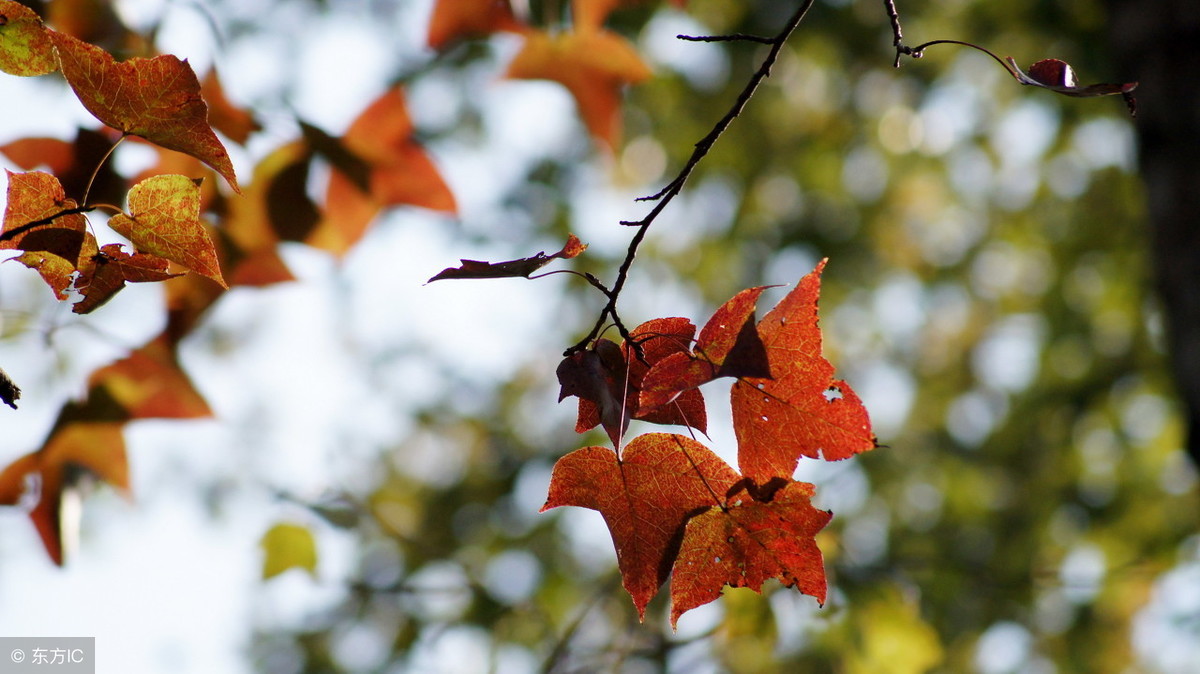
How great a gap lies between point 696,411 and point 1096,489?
9.60ft

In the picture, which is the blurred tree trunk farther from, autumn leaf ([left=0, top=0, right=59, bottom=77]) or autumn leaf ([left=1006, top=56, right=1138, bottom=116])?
autumn leaf ([left=0, top=0, right=59, bottom=77])

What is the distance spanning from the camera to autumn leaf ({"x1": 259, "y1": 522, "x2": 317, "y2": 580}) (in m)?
1.20

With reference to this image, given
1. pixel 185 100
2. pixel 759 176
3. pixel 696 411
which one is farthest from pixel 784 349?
pixel 759 176

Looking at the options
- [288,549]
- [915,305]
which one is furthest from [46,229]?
[915,305]

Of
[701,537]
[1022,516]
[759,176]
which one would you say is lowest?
[1022,516]

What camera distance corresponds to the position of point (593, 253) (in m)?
3.02

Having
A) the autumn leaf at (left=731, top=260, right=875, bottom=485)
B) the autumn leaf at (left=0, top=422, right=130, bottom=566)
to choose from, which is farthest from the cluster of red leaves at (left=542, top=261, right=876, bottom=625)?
the autumn leaf at (left=0, top=422, right=130, bottom=566)

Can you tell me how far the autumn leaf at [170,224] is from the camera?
0.39 m

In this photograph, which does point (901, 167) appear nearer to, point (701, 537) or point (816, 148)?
point (816, 148)

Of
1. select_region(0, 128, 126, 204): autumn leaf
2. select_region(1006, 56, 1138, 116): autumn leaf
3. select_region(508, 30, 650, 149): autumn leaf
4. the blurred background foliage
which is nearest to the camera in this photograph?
select_region(1006, 56, 1138, 116): autumn leaf

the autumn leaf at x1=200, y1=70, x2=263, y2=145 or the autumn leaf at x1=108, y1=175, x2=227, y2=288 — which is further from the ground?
the autumn leaf at x1=108, y1=175, x2=227, y2=288

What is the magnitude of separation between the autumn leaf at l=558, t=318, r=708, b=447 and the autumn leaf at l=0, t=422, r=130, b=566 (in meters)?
0.65

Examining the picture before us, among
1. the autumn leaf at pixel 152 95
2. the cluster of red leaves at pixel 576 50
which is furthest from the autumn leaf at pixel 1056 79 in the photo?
the cluster of red leaves at pixel 576 50

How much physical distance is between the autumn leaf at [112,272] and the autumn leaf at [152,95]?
57 millimetres
